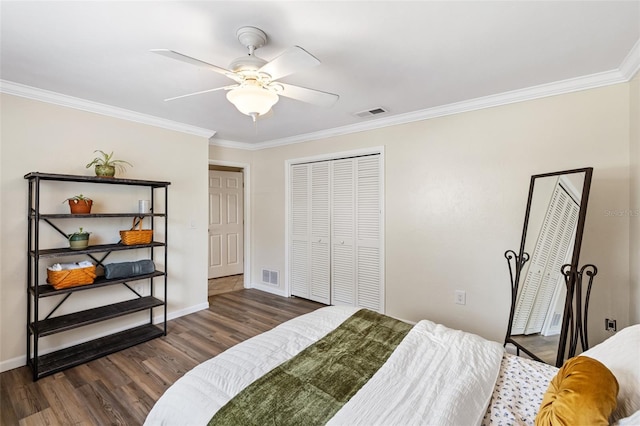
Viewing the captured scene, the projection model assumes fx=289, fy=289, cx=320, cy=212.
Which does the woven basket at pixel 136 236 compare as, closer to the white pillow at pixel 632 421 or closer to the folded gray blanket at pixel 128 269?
the folded gray blanket at pixel 128 269

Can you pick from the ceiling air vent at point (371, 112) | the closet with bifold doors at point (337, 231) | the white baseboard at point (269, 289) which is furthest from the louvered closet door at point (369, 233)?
the white baseboard at point (269, 289)

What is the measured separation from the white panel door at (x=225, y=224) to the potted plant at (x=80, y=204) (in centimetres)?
249

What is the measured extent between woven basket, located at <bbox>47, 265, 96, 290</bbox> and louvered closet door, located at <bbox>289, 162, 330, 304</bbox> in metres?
2.36

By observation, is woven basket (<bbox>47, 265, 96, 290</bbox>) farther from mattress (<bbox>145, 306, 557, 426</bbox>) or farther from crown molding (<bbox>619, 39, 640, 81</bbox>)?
crown molding (<bbox>619, 39, 640, 81</bbox>)

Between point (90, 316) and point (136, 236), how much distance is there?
79 centimetres

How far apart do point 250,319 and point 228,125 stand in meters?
2.36

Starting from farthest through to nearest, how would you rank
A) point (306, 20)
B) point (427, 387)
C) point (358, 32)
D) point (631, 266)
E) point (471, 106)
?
point (471, 106) → point (631, 266) → point (358, 32) → point (306, 20) → point (427, 387)

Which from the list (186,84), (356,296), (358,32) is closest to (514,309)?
(356,296)

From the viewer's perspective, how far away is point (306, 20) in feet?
5.13

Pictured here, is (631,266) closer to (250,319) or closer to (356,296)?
(356,296)

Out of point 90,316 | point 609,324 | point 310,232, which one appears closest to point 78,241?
point 90,316

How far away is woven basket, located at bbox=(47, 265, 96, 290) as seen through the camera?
7.89 ft

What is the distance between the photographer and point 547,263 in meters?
2.21

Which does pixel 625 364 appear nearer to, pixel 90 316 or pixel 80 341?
pixel 90 316
